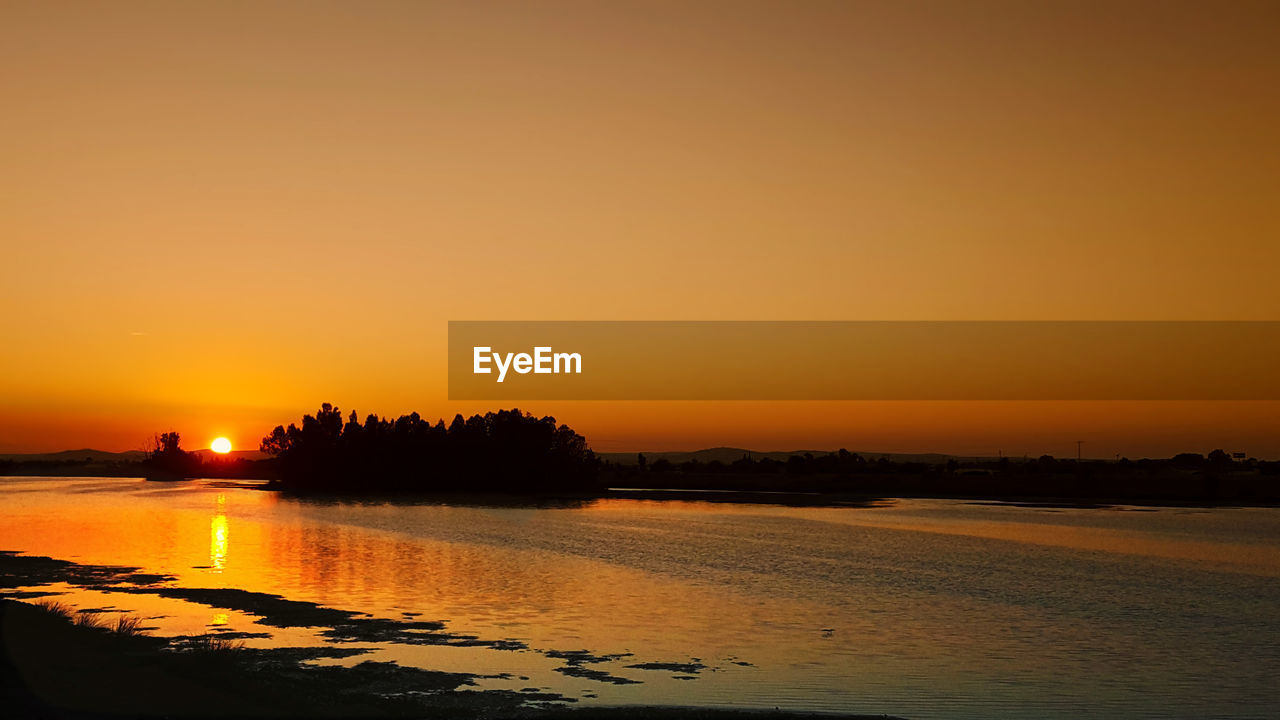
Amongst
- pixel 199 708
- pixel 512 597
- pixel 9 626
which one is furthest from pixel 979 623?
pixel 9 626

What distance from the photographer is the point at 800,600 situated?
40219mm

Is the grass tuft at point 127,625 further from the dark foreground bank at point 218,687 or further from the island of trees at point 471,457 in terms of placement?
the island of trees at point 471,457

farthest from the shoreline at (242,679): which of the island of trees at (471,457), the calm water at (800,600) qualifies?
the island of trees at (471,457)

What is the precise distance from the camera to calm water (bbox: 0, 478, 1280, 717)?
24500 mm

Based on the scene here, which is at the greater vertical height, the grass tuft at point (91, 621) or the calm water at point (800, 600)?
the grass tuft at point (91, 621)

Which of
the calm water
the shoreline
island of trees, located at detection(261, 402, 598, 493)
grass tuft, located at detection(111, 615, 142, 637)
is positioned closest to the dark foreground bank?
the shoreline

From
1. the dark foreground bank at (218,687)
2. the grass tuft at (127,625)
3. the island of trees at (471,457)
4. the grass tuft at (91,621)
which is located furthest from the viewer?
the island of trees at (471,457)

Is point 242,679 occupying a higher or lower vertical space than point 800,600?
higher

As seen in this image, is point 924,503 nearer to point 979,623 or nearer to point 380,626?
point 979,623

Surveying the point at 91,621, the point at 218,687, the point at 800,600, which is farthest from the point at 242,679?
the point at 800,600

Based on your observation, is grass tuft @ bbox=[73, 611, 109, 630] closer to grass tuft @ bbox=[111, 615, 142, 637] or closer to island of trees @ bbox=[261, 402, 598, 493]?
grass tuft @ bbox=[111, 615, 142, 637]

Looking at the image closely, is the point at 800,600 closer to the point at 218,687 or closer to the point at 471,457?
the point at 218,687

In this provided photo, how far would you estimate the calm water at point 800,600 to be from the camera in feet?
80.4

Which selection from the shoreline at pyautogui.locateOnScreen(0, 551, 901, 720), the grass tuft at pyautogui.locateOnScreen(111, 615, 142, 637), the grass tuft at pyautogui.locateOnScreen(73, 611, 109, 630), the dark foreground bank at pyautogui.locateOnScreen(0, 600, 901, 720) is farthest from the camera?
the grass tuft at pyautogui.locateOnScreen(73, 611, 109, 630)
